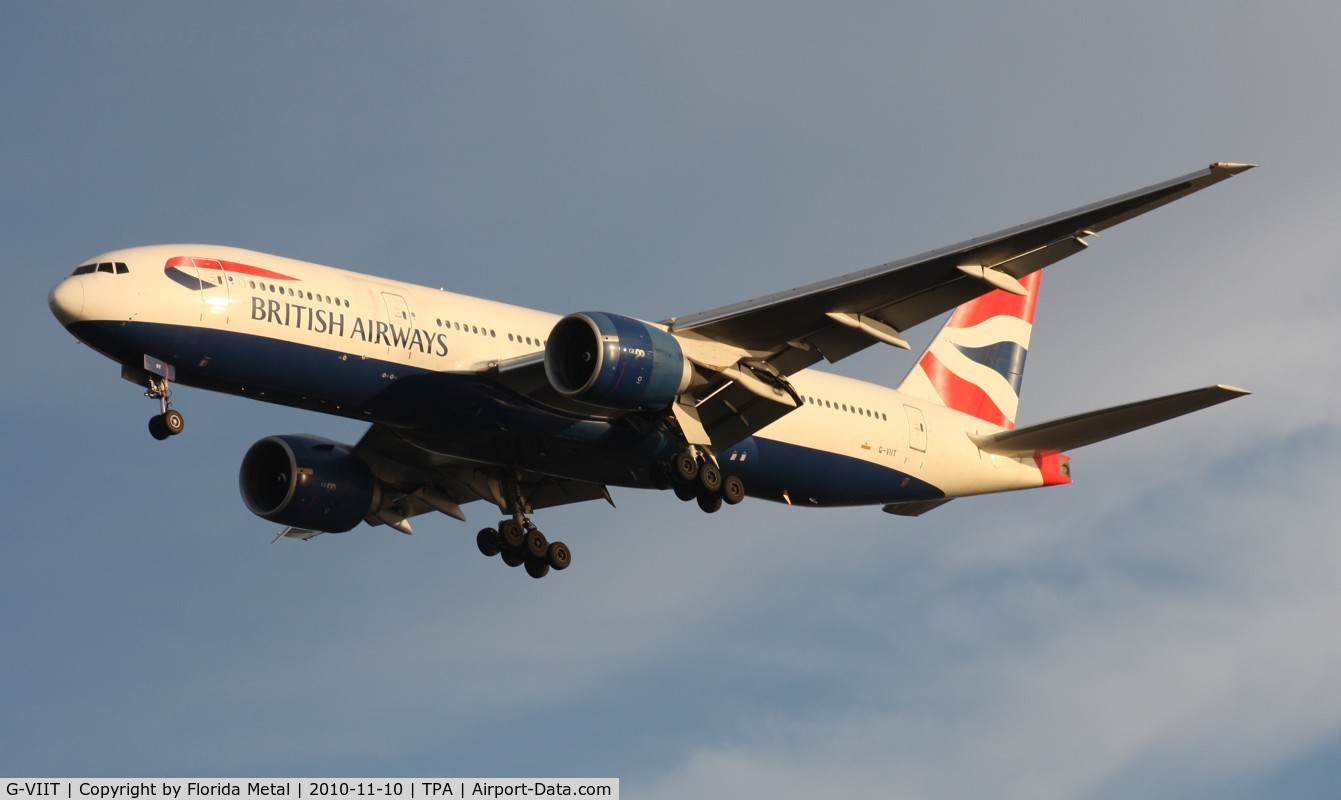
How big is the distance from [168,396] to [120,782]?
6635 mm

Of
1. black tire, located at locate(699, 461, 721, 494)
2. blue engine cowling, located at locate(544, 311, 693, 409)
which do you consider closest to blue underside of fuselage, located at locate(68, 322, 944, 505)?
black tire, located at locate(699, 461, 721, 494)

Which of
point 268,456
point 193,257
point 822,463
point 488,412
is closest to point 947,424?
point 822,463

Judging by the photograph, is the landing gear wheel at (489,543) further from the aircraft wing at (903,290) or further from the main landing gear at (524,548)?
the aircraft wing at (903,290)

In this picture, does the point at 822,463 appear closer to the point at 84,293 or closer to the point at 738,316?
the point at 738,316

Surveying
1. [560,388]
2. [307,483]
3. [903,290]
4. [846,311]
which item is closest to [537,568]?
[307,483]

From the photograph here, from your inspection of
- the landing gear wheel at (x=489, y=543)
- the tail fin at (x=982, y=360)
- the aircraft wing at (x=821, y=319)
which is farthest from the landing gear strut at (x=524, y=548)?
the tail fin at (x=982, y=360)

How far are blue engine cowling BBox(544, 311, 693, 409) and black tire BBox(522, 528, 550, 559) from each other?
A: 21.8 ft

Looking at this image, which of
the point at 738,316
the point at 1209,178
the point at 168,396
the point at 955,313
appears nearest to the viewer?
the point at 1209,178

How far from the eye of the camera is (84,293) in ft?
105

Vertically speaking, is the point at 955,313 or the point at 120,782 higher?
the point at 955,313

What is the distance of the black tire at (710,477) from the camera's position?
36.7 m

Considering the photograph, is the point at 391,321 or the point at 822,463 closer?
the point at 391,321

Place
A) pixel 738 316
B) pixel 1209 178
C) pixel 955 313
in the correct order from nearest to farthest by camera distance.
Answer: pixel 1209 178, pixel 738 316, pixel 955 313

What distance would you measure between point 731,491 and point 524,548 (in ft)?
18.2
